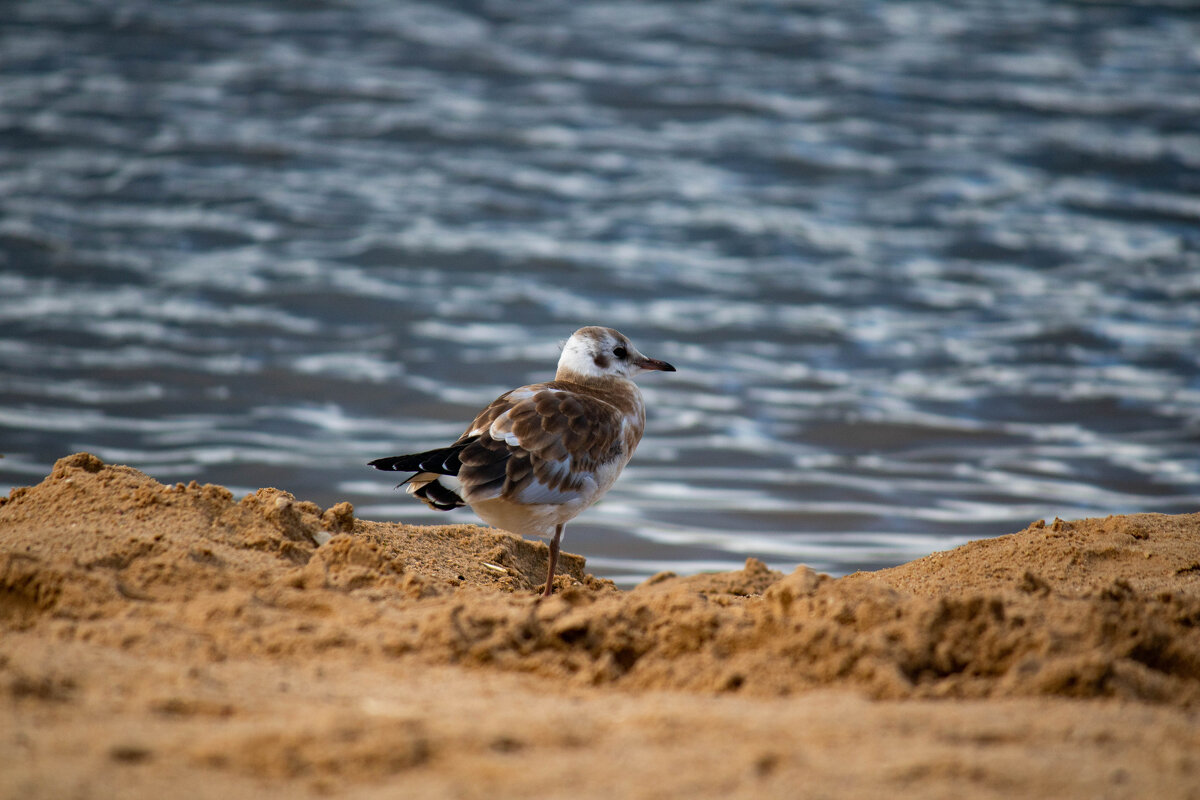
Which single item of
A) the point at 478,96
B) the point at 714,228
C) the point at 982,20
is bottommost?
the point at 714,228

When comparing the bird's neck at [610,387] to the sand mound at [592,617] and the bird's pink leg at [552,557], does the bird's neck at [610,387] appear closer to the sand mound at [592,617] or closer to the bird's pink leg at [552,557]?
the bird's pink leg at [552,557]

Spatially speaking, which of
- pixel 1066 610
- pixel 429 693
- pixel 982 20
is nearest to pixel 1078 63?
pixel 982 20

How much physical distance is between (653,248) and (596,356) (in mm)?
7149

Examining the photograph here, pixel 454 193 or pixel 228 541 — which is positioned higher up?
pixel 454 193

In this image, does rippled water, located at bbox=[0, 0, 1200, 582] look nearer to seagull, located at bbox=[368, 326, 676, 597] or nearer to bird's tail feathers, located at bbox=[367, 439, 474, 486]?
seagull, located at bbox=[368, 326, 676, 597]

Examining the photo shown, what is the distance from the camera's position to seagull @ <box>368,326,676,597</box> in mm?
4918

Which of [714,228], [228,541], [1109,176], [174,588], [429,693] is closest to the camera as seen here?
[429,693]

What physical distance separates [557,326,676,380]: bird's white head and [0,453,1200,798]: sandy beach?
5.03 feet

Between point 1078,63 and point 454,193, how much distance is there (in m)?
10.0

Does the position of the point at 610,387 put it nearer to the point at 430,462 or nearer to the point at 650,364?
the point at 650,364

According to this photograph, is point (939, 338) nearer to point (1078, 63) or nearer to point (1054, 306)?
point (1054, 306)

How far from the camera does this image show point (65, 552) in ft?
12.9

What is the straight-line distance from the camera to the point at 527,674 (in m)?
3.29

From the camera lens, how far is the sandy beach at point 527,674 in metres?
2.42
